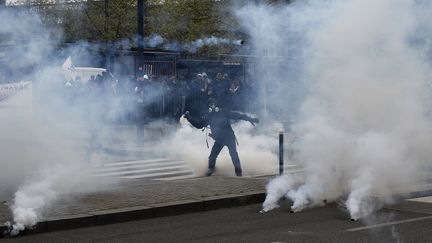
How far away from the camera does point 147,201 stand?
35.6 ft

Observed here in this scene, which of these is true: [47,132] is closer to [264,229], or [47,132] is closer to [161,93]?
[264,229]

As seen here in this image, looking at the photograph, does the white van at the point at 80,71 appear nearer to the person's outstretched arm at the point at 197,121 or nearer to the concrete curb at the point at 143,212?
the person's outstretched arm at the point at 197,121

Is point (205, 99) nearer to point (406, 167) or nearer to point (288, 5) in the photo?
point (288, 5)

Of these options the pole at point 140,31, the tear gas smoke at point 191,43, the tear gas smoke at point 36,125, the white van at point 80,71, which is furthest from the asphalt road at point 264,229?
the pole at point 140,31

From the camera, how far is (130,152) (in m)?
18.5

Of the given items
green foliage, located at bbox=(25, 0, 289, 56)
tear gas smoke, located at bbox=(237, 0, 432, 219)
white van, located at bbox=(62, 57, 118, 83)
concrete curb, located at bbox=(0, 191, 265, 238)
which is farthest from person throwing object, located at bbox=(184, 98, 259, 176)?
tear gas smoke, located at bbox=(237, 0, 432, 219)

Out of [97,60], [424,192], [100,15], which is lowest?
[424,192]

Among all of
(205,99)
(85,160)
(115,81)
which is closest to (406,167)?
(205,99)

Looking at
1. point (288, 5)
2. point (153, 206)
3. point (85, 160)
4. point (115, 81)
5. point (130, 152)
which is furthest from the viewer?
point (130, 152)

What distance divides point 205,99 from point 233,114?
733 millimetres

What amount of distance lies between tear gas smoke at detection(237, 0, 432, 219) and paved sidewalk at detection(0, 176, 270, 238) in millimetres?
950

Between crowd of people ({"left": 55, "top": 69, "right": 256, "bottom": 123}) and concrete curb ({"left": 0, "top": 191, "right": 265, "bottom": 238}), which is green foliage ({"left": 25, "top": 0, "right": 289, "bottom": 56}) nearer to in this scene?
crowd of people ({"left": 55, "top": 69, "right": 256, "bottom": 123})

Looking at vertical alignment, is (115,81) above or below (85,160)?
above

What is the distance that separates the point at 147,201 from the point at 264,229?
2182mm
